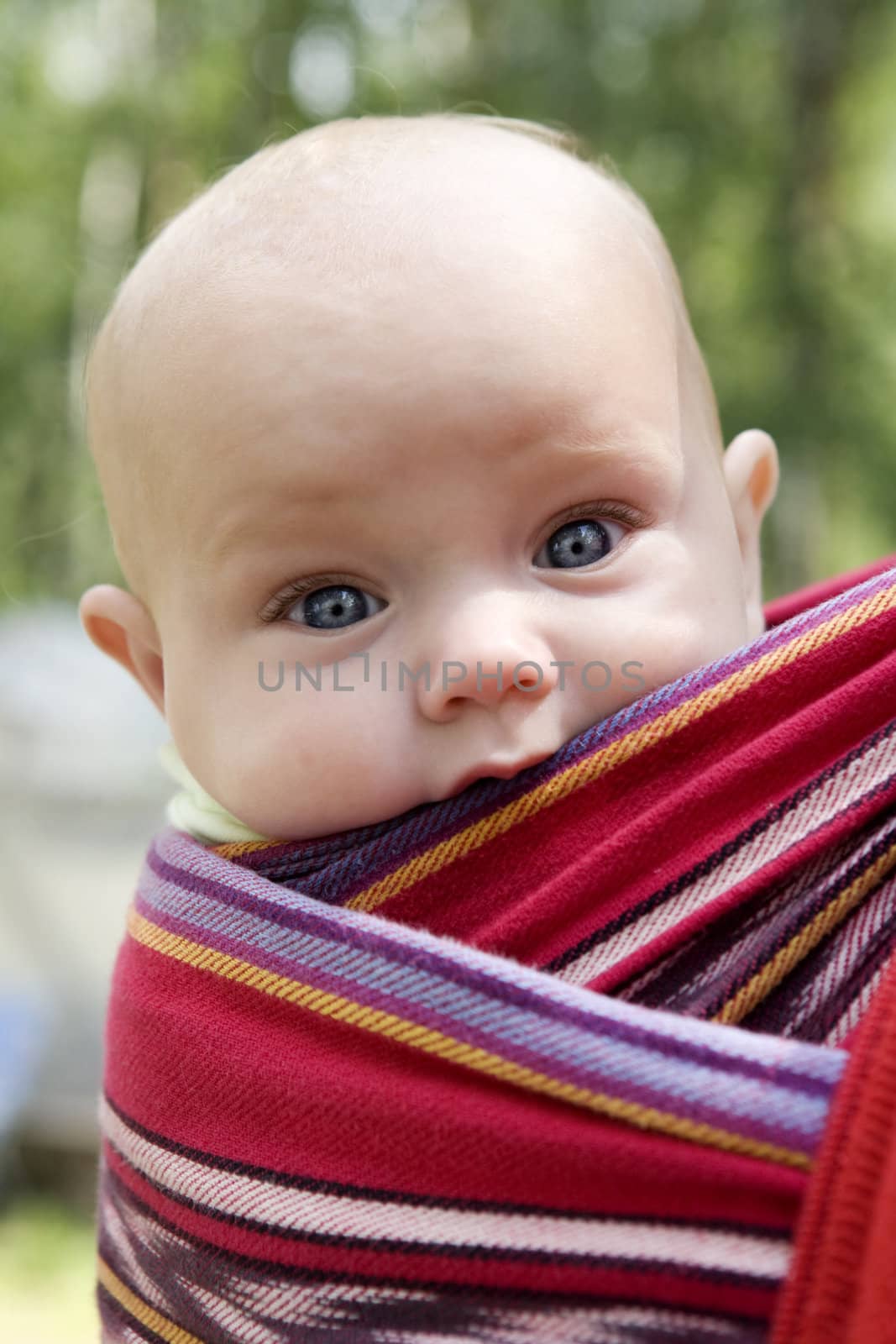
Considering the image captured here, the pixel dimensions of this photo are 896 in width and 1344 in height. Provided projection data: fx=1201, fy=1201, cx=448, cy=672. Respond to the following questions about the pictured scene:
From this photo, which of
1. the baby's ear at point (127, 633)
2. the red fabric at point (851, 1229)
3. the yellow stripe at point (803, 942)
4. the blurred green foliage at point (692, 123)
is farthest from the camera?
the blurred green foliage at point (692, 123)

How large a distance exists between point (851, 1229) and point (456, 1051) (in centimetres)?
16

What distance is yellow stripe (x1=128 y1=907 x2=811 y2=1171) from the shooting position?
44 centimetres

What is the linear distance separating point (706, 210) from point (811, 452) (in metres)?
0.87

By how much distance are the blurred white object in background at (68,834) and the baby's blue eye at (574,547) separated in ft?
5.56

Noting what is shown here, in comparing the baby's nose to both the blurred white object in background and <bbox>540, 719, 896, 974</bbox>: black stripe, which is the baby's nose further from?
the blurred white object in background

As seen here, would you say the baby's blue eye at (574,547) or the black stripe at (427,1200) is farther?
the baby's blue eye at (574,547)

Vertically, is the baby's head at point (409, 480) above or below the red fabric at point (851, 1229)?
above

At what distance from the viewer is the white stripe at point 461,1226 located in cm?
44

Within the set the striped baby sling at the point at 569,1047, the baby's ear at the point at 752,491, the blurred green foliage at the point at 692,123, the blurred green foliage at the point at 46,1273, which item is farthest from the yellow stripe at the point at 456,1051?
the blurred green foliage at the point at 692,123

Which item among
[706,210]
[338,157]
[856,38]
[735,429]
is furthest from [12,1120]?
[856,38]

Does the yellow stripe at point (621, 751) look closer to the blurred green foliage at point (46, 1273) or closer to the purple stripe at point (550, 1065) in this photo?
the purple stripe at point (550, 1065)

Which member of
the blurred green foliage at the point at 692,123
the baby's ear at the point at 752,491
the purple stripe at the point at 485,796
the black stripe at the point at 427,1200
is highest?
the blurred green foliage at the point at 692,123

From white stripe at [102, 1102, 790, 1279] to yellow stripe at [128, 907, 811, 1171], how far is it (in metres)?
0.03

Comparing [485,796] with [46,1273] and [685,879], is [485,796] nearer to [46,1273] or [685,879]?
[685,879]
